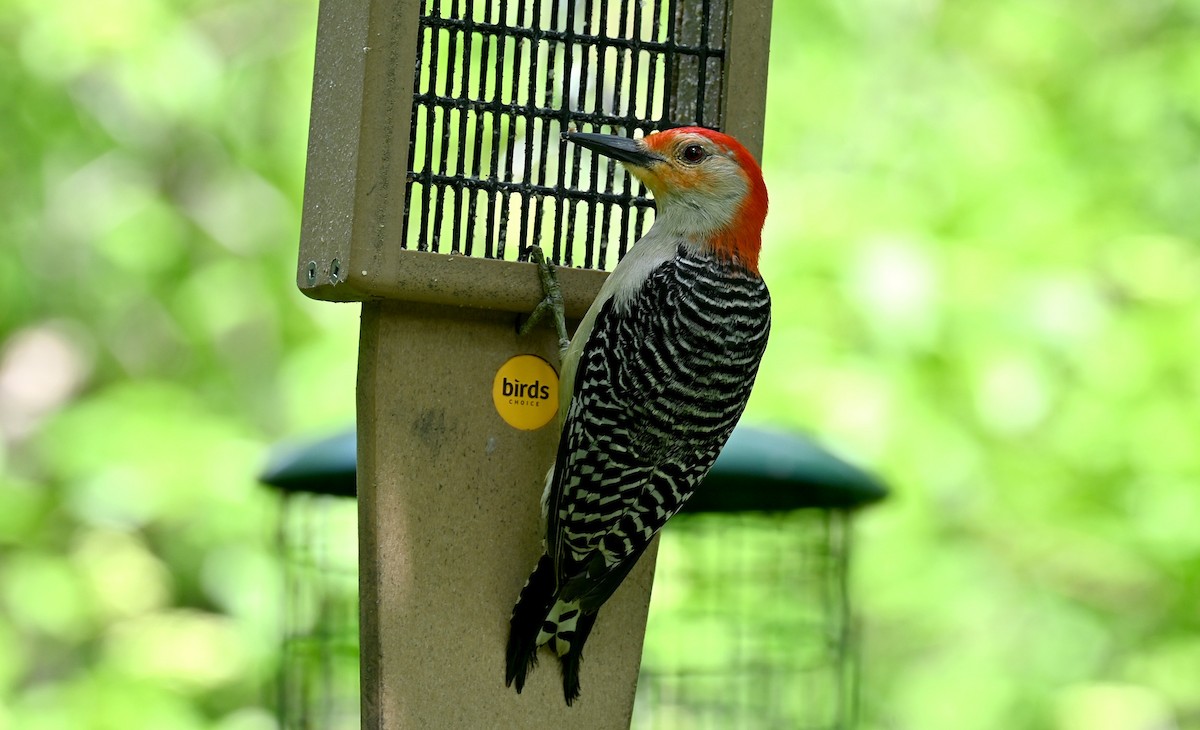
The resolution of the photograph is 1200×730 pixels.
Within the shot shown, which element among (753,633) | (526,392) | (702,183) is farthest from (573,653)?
(753,633)

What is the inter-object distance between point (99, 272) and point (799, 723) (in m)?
3.70

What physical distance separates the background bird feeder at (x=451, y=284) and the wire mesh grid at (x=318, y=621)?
156 centimetres

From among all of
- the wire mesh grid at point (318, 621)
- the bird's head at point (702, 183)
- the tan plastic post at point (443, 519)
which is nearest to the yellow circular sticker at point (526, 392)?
the tan plastic post at point (443, 519)

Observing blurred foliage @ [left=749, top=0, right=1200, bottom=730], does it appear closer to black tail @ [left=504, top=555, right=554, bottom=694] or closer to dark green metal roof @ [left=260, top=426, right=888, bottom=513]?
dark green metal roof @ [left=260, top=426, right=888, bottom=513]

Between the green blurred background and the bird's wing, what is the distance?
242 centimetres

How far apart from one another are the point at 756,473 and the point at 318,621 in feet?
6.49

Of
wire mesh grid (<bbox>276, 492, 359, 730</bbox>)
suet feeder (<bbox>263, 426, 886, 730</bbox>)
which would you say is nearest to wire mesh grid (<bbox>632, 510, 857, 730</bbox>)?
suet feeder (<bbox>263, 426, 886, 730</bbox>)

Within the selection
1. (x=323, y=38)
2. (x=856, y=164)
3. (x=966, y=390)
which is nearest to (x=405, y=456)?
(x=323, y=38)

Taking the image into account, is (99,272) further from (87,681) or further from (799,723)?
(799,723)

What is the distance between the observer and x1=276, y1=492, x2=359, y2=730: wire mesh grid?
4.54 metres

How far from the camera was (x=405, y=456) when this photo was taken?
2859 mm

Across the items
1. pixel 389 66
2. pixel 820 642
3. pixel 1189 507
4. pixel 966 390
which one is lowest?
pixel 820 642

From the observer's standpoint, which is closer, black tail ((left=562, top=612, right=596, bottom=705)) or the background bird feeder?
the background bird feeder

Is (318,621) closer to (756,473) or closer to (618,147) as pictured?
(756,473)
